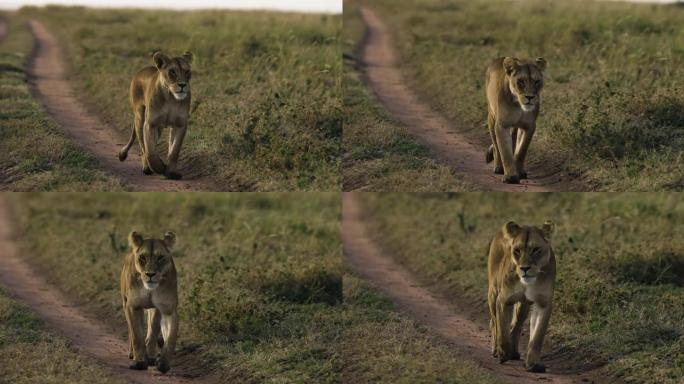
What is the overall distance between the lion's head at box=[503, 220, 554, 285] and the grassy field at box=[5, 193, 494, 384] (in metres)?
0.86

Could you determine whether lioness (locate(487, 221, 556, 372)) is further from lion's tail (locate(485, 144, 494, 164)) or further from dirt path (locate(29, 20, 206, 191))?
dirt path (locate(29, 20, 206, 191))

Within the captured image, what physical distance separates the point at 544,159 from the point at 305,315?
3747 millimetres

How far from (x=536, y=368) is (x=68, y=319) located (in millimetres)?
4835

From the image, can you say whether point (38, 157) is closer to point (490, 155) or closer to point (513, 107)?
point (490, 155)

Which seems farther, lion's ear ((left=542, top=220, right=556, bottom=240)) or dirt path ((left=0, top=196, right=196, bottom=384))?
dirt path ((left=0, top=196, right=196, bottom=384))

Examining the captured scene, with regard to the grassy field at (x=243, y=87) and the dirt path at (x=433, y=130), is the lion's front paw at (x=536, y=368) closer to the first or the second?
the dirt path at (x=433, y=130)

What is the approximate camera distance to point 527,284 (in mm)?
9578

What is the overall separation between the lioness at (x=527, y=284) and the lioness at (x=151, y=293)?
2.58m

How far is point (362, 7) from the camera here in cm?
2795

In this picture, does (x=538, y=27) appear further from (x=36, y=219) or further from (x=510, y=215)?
(x=36, y=219)

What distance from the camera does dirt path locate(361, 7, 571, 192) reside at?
13008 millimetres

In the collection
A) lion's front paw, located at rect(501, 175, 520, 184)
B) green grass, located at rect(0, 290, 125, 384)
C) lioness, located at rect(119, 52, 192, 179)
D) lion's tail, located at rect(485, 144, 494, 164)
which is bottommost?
green grass, located at rect(0, 290, 125, 384)

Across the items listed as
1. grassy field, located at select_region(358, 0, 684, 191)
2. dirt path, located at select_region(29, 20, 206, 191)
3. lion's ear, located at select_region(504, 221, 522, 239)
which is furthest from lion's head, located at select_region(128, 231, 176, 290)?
grassy field, located at select_region(358, 0, 684, 191)

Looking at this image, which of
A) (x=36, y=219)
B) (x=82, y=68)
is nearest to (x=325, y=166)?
(x=36, y=219)
